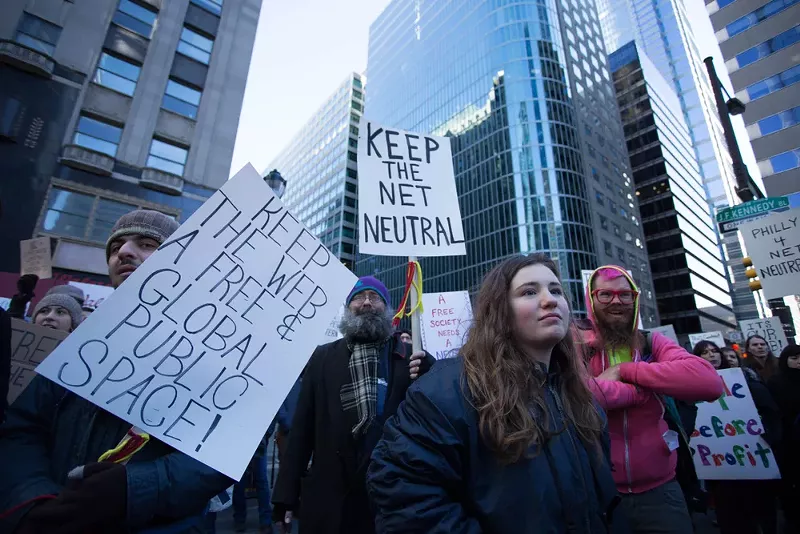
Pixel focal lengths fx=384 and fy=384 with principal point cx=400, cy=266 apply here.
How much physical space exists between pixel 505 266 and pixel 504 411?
76 cm

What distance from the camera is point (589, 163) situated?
53094 millimetres

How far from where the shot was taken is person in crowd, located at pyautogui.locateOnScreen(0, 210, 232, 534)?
1120 millimetres

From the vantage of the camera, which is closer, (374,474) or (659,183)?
(374,474)

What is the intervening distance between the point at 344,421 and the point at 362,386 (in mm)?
246

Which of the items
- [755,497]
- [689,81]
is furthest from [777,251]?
[689,81]

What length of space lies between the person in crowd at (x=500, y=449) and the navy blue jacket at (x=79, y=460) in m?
0.65

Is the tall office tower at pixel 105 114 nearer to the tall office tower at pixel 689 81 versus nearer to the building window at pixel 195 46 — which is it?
the building window at pixel 195 46

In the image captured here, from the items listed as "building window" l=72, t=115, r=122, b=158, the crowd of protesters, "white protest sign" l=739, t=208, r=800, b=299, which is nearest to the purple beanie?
the crowd of protesters

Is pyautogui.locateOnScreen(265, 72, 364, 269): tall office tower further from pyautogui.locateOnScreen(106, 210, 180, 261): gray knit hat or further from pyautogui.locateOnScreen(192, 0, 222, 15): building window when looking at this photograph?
pyautogui.locateOnScreen(106, 210, 180, 261): gray knit hat

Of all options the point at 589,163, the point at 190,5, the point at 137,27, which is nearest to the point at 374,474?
the point at 137,27

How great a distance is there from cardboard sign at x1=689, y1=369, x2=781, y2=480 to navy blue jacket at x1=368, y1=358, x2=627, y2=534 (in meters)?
3.36

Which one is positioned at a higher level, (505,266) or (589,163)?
(589,163)

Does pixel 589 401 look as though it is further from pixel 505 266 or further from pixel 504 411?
pixel 505 266

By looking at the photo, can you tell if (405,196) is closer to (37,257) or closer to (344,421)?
(344,421)
